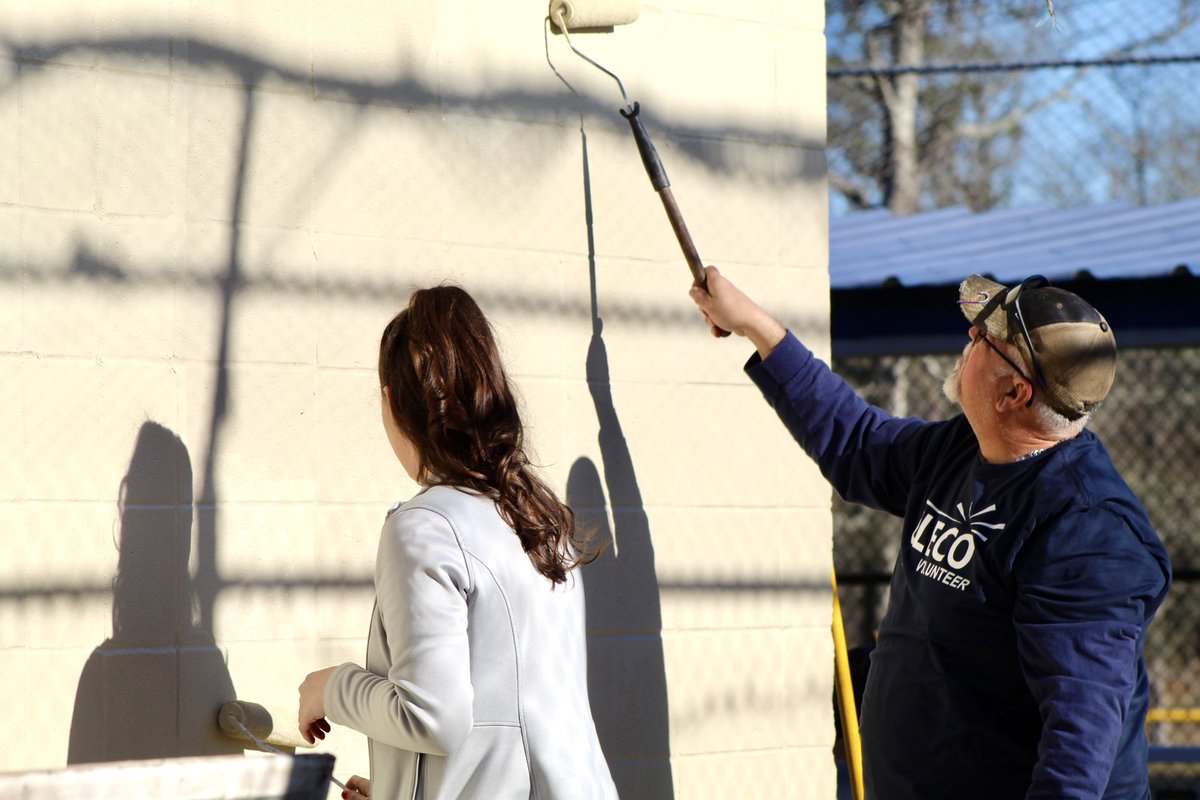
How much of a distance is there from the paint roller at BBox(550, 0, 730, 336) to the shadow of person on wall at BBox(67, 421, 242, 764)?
114 cm

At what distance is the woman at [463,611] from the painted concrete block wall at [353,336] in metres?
0.56

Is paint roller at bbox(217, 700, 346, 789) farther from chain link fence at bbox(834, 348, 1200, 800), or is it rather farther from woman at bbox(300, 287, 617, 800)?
chain link fence at bbox(834, 348, 1200, 800)

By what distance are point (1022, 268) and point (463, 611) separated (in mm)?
4415

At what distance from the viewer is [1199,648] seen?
10867 mm

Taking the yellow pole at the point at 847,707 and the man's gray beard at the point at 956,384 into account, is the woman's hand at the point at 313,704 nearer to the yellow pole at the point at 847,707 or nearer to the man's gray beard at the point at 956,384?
the man's gray beard at the point at 956,384

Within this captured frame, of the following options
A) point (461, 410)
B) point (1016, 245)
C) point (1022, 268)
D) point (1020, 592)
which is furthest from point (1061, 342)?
point (1016, 245)

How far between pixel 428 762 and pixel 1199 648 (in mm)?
10318

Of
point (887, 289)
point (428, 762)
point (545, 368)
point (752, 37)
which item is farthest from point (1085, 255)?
point (428, 762)

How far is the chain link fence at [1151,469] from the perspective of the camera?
9.97m

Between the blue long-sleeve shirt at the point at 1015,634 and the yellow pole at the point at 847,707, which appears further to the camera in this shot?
the yellow pole at the point at 847,707

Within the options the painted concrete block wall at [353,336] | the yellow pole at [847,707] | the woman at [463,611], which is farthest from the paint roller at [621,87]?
the yellow pole at [847,707]

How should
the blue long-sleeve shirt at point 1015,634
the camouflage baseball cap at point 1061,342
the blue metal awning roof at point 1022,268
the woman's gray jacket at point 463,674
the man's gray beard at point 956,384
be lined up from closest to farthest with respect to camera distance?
the woman's gray jacket at point 463,674 < the blue long-sleeve shirt at point 1015,634 < the camouflage baseball cap at point 1061,342 < the man's gray beard at point 956,384 < the blue metal awning roof at point 1022,268

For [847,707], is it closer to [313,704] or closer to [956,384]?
[956,384]

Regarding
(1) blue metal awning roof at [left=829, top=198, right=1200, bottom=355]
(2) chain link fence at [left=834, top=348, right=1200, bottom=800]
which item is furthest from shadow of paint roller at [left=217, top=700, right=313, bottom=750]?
(2) chain link fence at [left=834, top=348, right=1200, bottom=800]
